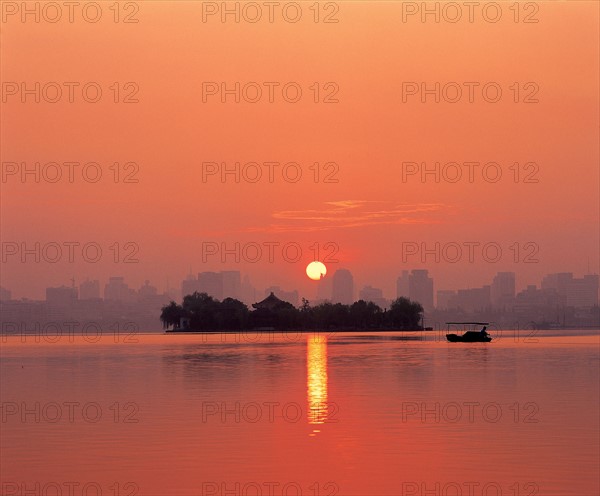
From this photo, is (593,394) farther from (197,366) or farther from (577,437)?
(197,366)

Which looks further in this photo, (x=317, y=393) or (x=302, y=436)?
(x=317, y=393)

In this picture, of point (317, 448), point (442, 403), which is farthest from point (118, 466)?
point (442, 403)

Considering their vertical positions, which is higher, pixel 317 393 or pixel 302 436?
pixel 317 393

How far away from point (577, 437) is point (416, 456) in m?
7.17

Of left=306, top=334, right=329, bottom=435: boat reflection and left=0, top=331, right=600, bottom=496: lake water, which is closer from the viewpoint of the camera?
left=0, top=331, right=600, bottom=496: lake water

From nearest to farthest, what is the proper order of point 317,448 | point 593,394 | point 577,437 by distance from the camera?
point 317,448 < point 577,437 < point 593,394

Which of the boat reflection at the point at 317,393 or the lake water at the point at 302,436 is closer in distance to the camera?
the lake water at the point at 302,436

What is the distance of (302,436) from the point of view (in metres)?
34.1

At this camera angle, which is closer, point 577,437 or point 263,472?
point 263,472

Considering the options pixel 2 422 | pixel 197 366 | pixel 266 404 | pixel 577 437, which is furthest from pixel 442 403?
pixel 197 366

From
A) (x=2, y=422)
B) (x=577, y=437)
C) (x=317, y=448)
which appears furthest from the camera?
(x=2, y=422)

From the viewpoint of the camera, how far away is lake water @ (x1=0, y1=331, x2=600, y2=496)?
26094 millimetres

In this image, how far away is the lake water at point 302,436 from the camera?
26094 mm

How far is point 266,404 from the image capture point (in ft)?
149
